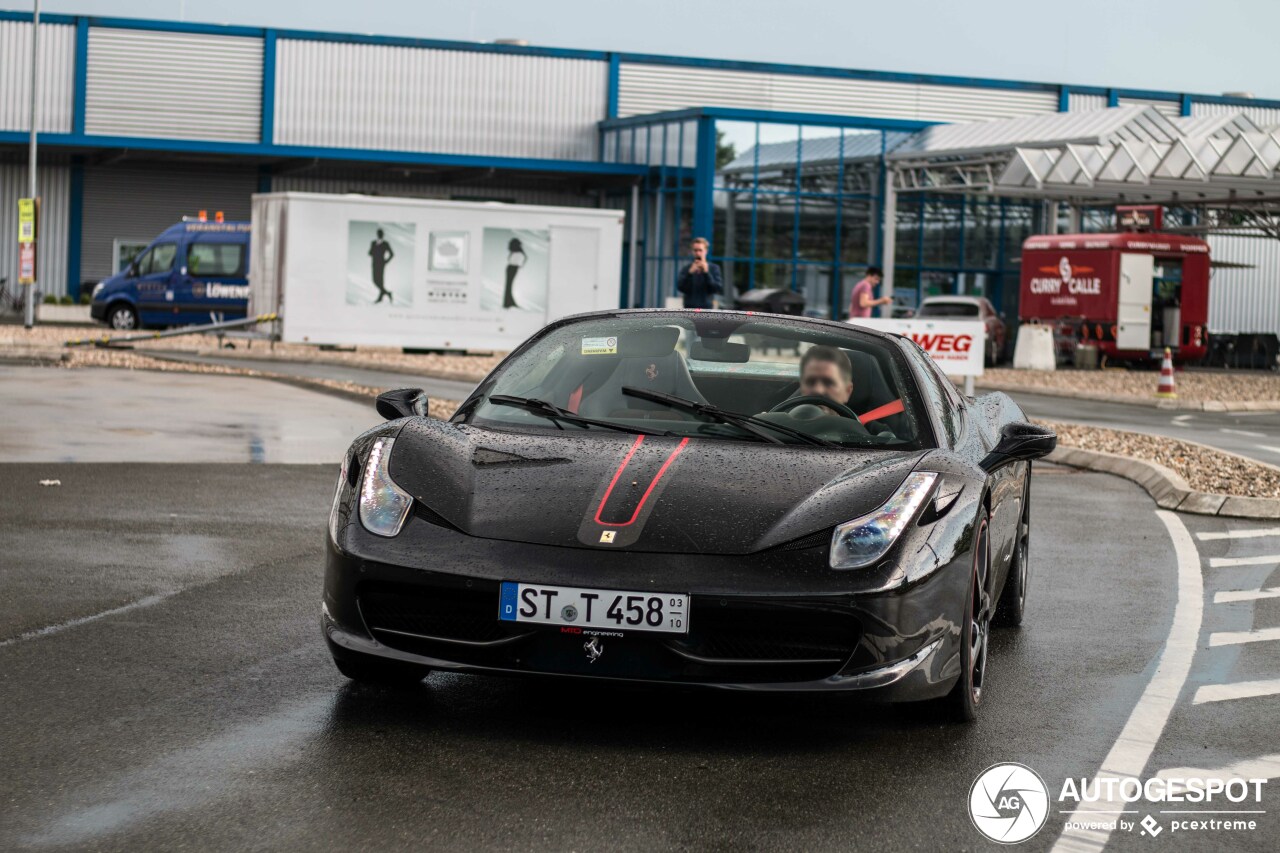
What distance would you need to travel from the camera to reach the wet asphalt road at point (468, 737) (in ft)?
12.7

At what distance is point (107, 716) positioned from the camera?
479 centimetres

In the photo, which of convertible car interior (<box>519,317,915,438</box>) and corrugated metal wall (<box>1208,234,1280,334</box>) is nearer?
convertible car interior (<box>519,317,915,438</box>)

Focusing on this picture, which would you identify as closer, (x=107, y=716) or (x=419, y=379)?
(x=107, y=716)

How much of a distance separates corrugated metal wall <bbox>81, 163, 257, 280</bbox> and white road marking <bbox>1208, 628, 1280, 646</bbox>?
144 ft

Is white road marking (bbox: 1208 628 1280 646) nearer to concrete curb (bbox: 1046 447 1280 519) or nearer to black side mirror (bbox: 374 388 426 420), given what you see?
black side mirror (bbox: 374 388 426 420)

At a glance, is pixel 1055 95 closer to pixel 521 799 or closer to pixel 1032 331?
pixel 1032 331

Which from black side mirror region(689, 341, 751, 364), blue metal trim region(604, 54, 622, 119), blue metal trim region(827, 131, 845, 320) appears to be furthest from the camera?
blue metal trim region(604, 54, 622, 119)

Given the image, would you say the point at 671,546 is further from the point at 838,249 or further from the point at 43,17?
the point at 43,17

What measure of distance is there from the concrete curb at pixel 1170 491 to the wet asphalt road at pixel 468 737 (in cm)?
357

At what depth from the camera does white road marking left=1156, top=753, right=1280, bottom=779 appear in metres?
4.52

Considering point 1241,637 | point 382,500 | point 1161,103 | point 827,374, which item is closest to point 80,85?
point 1161,103

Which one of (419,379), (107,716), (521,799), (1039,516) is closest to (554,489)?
(521,799)

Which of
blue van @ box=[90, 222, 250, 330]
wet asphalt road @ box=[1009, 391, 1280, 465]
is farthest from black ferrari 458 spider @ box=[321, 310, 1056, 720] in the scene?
blue van @ box=[90, 222, 250, 330]

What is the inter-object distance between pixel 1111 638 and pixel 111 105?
43213 mm
